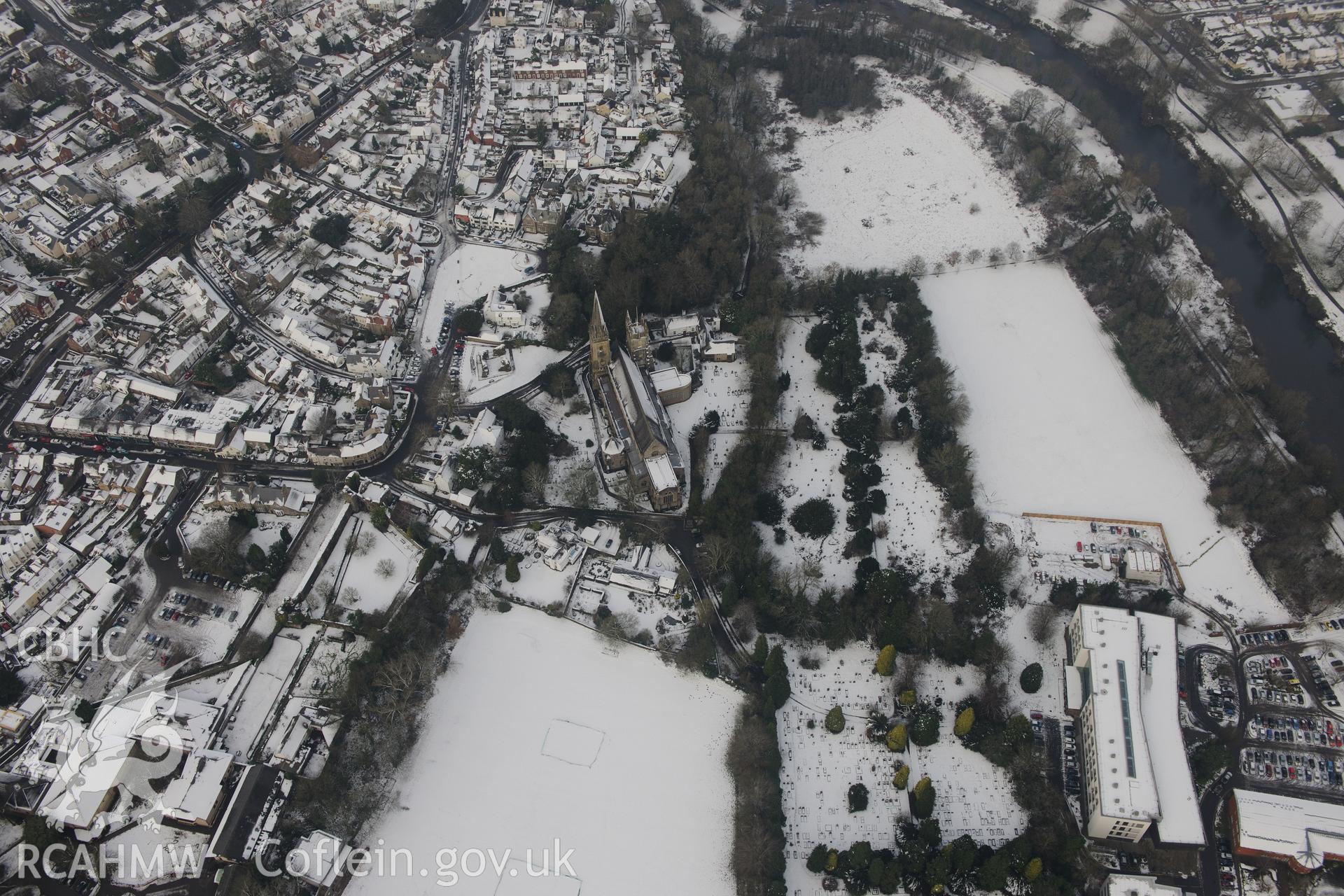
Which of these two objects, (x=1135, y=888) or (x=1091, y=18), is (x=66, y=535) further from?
(x=1091, y=18)

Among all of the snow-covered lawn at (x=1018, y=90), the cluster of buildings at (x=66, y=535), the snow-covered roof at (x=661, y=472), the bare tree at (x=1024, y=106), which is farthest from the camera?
the bare tree at (x=1024, y=106)

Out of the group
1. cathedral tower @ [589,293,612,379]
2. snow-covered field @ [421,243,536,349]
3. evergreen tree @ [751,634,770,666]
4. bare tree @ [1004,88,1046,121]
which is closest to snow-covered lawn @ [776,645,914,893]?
evergreen tree @ [751,634,770,666]

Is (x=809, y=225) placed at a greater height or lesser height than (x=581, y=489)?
greater

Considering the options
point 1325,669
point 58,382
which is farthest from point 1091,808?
point 58,382

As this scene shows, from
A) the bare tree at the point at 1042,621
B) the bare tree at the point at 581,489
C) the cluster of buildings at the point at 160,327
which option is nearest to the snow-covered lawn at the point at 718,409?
the bare tree at the point at 581,489

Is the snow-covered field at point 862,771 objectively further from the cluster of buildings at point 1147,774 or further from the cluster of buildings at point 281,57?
the cluster of buildings at point 281,57

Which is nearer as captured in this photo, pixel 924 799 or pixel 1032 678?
pixel 924 799

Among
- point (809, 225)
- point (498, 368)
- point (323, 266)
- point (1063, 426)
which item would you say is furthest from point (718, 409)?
point (323, 266)
